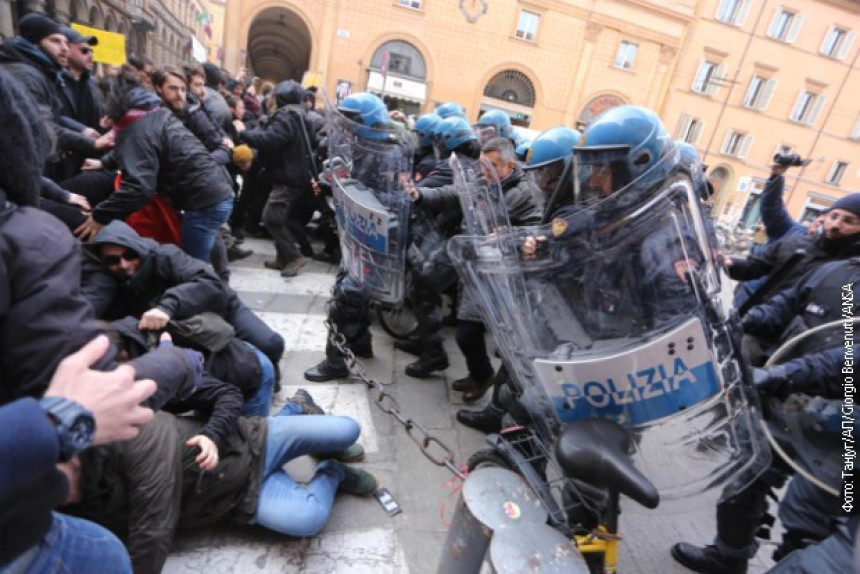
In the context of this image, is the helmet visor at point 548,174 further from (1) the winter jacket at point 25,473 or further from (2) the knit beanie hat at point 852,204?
(1) the winter jacket at point 25,473

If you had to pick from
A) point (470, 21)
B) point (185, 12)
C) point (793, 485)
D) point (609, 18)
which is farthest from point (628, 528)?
point (185, 12)

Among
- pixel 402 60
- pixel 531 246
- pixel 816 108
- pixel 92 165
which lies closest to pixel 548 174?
pixel 531 246

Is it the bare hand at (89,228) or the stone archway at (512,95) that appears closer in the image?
the bare hand at (89,228)

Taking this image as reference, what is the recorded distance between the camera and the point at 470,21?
63.5ft

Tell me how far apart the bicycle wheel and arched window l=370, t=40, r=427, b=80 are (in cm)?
1799

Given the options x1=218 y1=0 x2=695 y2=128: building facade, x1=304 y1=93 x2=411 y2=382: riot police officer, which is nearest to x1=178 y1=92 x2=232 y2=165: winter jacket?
x1=304 y1=93 x2=411 y2=382: riot police officer

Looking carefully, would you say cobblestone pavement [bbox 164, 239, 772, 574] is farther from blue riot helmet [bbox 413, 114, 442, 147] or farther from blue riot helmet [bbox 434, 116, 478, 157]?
blue riot helmet [bbox 413, 114, 442, 147]

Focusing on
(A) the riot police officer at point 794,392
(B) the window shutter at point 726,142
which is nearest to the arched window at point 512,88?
(B) the window shutter at point 726,142

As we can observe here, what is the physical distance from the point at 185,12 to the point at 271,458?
3385 cm

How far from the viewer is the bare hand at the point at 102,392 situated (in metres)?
0.87

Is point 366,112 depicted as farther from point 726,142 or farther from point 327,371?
point 726,142

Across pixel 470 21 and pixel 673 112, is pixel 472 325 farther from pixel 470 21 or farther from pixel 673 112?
pixel 673 112

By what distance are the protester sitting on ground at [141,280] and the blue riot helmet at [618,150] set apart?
1911 mm

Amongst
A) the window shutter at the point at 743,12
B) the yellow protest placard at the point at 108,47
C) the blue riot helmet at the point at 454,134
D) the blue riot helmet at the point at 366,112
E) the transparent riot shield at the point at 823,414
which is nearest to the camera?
the transparent riot shield at the point at 823,414
